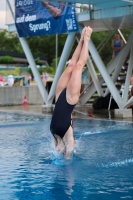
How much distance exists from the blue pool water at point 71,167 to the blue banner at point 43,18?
5.75m

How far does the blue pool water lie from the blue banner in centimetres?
575

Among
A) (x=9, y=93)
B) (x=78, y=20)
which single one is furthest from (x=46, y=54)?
(x=78, y=20)

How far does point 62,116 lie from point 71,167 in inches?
34.6

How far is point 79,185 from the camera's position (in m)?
6.78

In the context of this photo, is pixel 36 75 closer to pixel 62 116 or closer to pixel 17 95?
pixel 17 95

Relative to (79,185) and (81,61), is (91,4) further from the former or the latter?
(79,185)

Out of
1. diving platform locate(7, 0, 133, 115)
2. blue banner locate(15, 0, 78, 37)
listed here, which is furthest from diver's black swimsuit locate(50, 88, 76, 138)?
blue banner locate(15, 0, 78, 37)

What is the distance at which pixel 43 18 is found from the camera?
18.6 metres

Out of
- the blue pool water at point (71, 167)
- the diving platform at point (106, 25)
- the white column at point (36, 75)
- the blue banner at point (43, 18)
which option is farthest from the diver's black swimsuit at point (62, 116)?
the white column at point (36, 75)

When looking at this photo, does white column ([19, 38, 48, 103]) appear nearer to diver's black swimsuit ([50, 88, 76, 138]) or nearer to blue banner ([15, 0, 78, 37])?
blue banner ([15, 0, 78, 37])

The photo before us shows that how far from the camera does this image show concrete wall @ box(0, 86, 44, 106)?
2412 centimetres

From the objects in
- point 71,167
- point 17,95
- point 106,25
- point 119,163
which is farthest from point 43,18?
point 71,167

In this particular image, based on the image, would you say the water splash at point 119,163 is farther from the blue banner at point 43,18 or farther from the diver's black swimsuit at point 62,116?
the blue banner at point 43,18

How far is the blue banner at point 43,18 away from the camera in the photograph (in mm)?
17406
